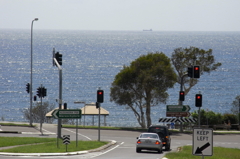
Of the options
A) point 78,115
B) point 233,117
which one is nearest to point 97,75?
point 233,117

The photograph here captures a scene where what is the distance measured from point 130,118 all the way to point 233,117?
36143 millimetres

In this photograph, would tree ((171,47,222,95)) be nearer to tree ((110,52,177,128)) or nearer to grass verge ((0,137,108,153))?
tree ((110,52,177,128))

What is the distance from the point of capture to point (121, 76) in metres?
52.8

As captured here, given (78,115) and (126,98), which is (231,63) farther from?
(78,115)

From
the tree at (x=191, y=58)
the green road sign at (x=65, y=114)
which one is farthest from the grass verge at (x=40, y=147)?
the tree at (x=191, y=58)

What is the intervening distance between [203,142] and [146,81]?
35107 mm

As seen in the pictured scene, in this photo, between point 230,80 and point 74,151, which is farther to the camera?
point 230,80

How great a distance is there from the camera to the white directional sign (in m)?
15.6

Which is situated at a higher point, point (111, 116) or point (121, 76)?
point (121, 76)

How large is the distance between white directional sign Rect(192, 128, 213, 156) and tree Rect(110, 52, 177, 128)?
3505 cm

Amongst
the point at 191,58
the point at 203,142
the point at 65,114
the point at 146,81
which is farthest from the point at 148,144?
the point at 191,58

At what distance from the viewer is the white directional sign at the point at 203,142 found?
1565 cm

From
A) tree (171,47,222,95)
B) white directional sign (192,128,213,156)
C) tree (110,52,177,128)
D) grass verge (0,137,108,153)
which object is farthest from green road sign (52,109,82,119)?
tree (171,47,222,95)

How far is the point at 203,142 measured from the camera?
51.5 feet
